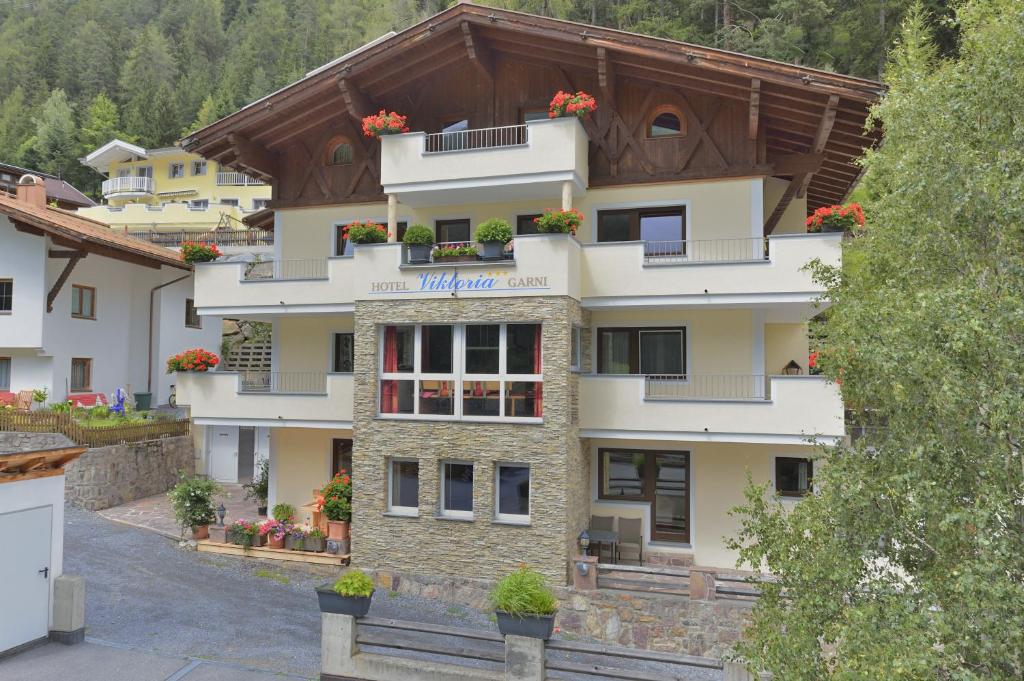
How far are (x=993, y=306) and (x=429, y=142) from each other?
1409 centimetres

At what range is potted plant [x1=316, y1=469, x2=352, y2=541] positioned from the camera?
16000 mm

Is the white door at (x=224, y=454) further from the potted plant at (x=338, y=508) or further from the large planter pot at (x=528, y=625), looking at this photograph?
the large planter pot at (x=528, y=625)

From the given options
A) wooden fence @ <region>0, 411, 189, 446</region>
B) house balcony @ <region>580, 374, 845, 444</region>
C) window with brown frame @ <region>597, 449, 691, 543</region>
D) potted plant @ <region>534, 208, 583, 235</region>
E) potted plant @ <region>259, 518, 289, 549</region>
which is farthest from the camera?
wooden fence @ <region>0, 411, 189, 446</region>

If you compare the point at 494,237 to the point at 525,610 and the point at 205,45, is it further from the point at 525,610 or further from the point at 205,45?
the point at 205,45

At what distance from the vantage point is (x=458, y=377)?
48.5 ft

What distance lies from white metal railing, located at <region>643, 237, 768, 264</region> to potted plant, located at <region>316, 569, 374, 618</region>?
8920mm

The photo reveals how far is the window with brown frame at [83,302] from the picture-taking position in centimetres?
2586

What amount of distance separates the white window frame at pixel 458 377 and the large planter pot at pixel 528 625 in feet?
17.1

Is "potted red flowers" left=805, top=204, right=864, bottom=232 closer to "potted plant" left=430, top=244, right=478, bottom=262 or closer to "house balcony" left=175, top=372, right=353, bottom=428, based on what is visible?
"potted plant" left=430, top=244, right=478, bottom=262

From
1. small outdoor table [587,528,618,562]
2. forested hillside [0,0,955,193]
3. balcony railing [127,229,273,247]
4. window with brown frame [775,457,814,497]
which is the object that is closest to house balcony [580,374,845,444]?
window with brown frame [775,457,814,497]

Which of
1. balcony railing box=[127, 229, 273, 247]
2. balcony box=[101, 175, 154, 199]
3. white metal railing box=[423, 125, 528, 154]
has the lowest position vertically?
white metal railing box=[423, 125, 528, 154]

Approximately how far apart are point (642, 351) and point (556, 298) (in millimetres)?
3326

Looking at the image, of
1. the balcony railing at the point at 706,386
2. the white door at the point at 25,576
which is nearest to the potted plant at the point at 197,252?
the white door at the point at 25,576

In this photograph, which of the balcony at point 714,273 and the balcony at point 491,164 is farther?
the balcony at point 491,164
